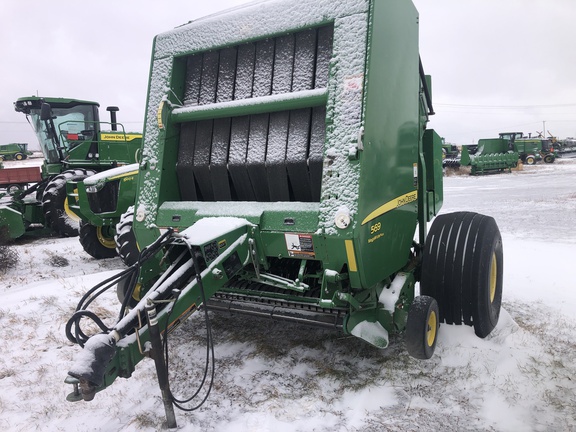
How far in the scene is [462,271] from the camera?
357 cm

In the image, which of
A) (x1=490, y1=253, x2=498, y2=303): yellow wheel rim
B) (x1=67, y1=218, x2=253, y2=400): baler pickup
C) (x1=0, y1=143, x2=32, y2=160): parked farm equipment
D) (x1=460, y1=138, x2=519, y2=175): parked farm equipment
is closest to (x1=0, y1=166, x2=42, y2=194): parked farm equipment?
(x1=67, y1=218, x2=253, y2=400): baler pickup

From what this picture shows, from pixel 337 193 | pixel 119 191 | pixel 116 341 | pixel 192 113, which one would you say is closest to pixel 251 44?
pixel 192 113

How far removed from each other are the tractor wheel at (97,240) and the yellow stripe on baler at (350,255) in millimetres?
5576

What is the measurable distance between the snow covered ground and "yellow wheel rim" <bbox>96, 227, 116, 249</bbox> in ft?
8.15

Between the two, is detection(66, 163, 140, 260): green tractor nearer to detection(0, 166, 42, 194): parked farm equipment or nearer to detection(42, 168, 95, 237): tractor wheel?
detection(42, 168, 95, 237): tractor wheel

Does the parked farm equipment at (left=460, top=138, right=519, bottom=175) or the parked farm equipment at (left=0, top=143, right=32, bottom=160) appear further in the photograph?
the parked farm equipment at (left=0, top=143, right=32, bottom=160)

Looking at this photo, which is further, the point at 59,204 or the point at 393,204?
the point at 59,204

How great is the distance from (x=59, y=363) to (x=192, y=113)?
2.31 m

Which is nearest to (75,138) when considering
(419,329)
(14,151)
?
(419,329)

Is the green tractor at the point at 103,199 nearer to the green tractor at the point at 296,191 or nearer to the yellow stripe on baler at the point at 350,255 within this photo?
the green tractor at the point at 296,191

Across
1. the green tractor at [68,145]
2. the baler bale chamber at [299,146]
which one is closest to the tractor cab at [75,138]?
the green tractor at [68,145]

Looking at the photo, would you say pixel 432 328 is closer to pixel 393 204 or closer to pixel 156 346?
pixel 393 204

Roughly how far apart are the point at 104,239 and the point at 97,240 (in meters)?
0.12

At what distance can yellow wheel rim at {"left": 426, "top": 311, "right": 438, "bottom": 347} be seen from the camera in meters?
3.26
